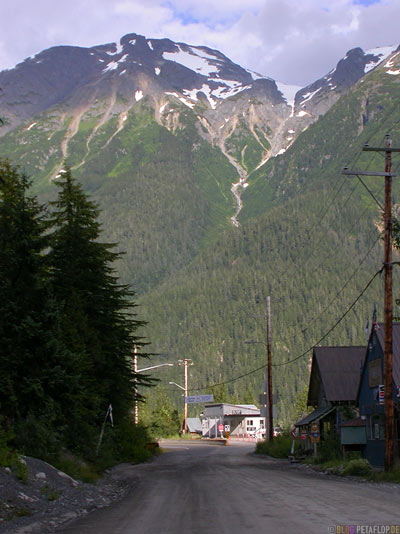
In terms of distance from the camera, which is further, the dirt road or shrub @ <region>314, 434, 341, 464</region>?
shrub @ <region>314, 434, 341, 464</region>

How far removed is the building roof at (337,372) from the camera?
143ft

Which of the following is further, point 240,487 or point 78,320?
point 78,320

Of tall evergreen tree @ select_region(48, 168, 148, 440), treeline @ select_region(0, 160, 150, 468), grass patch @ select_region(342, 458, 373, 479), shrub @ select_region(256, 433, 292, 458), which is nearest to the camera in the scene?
treeline @ select_region(0, 160, 150, 468)

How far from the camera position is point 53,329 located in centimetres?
2494

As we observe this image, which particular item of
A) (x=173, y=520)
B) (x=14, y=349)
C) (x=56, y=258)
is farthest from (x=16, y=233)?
(x=173, y=520)

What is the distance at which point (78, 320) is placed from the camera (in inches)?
1270

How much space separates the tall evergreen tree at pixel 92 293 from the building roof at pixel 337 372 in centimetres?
1296

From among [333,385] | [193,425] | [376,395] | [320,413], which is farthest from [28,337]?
[193,425]

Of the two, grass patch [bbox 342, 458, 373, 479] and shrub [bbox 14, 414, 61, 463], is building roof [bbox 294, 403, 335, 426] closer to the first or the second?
grass patch [bbox 342, 458, 373, 479]

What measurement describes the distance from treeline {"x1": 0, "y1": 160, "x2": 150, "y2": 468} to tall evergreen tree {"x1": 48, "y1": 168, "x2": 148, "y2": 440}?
6 centimetres

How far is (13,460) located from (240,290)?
17978cm

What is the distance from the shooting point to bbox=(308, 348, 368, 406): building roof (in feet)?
143

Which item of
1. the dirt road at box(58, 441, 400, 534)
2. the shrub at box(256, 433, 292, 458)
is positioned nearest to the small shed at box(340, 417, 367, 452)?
the dirt road at box(58, 441, 400, 534)

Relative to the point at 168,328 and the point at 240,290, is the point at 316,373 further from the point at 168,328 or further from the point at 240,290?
the point at 240,290
